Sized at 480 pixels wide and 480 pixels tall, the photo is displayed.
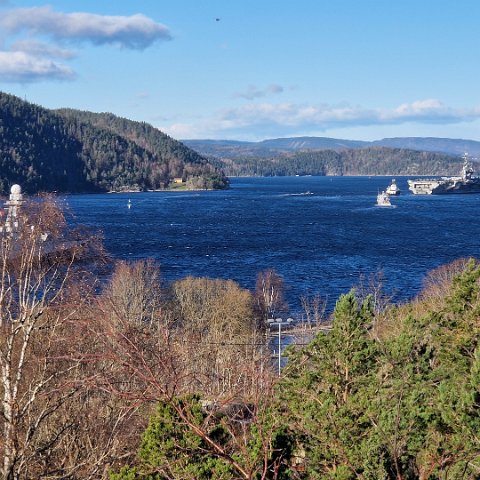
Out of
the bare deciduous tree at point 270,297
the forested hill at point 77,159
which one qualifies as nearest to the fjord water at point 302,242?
the bare deciduous tree at point 270,297

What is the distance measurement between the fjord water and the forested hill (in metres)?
47.9

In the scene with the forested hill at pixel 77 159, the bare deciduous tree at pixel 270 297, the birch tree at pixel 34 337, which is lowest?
the bare deciduous tree at pixel 270 297

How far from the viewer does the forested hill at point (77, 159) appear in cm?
12444

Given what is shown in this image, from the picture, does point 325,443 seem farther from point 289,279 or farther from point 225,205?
point 225,205

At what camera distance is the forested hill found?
408ft

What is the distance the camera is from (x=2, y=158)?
395 feet

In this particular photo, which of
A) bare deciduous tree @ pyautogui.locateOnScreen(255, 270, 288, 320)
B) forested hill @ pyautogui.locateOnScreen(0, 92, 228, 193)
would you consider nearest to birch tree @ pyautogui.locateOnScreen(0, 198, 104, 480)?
bare deciduous tree @ pyautogui.locateOnScreen(255, 270, 288, 320)

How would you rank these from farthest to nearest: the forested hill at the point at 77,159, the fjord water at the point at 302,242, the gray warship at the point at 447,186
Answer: the forested hill at the point at 77,159 → the gray warship at the point at 447,186 → the fjord water at the point at 302,242

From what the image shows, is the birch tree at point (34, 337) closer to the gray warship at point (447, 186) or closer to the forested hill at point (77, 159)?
the forested hill at point (77, 159)

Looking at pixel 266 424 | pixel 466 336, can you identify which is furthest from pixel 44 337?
pixel 466 336

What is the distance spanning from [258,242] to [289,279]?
14873 millimetres

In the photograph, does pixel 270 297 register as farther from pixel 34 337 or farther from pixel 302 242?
pixel 302 242

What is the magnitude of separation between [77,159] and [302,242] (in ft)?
327

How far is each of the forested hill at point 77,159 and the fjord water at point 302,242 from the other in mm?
47906
